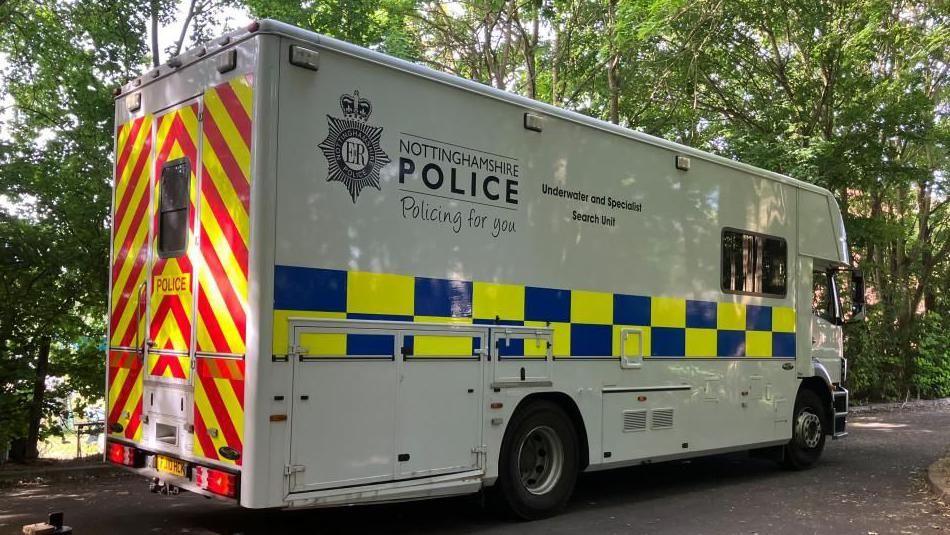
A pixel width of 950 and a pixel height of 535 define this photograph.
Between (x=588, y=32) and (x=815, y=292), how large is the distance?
7.32m

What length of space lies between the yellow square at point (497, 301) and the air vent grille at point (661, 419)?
1861mm

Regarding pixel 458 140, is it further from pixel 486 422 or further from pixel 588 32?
pixel 588 32

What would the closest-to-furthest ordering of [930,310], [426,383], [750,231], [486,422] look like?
[426,383], [486,422], [750,231], [930,310]

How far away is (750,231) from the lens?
829 cm

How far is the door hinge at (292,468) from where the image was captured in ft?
15.2

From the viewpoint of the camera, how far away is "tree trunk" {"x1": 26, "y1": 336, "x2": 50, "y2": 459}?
8.21 meters

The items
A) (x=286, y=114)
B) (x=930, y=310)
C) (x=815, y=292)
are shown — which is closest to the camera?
(x=286, y=114)

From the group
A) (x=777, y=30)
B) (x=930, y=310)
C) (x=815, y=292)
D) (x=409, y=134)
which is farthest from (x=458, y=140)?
(x=930, y=310)

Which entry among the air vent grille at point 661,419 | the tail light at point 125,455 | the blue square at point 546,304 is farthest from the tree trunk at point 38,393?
the air vent grille at point 661,419

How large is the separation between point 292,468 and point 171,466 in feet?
3.49

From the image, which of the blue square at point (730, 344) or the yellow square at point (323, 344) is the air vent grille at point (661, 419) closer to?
the blue square at point (730, 344)

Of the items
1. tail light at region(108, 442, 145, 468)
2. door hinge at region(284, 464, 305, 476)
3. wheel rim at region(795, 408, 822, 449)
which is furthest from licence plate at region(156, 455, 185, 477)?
wheel rim at region(795, 408, 822, 449)

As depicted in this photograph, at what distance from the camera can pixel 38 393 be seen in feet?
27.1

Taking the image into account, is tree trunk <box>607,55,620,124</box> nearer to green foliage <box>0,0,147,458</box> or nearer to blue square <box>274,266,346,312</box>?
green foliage <box>0,0,147,458</box>
